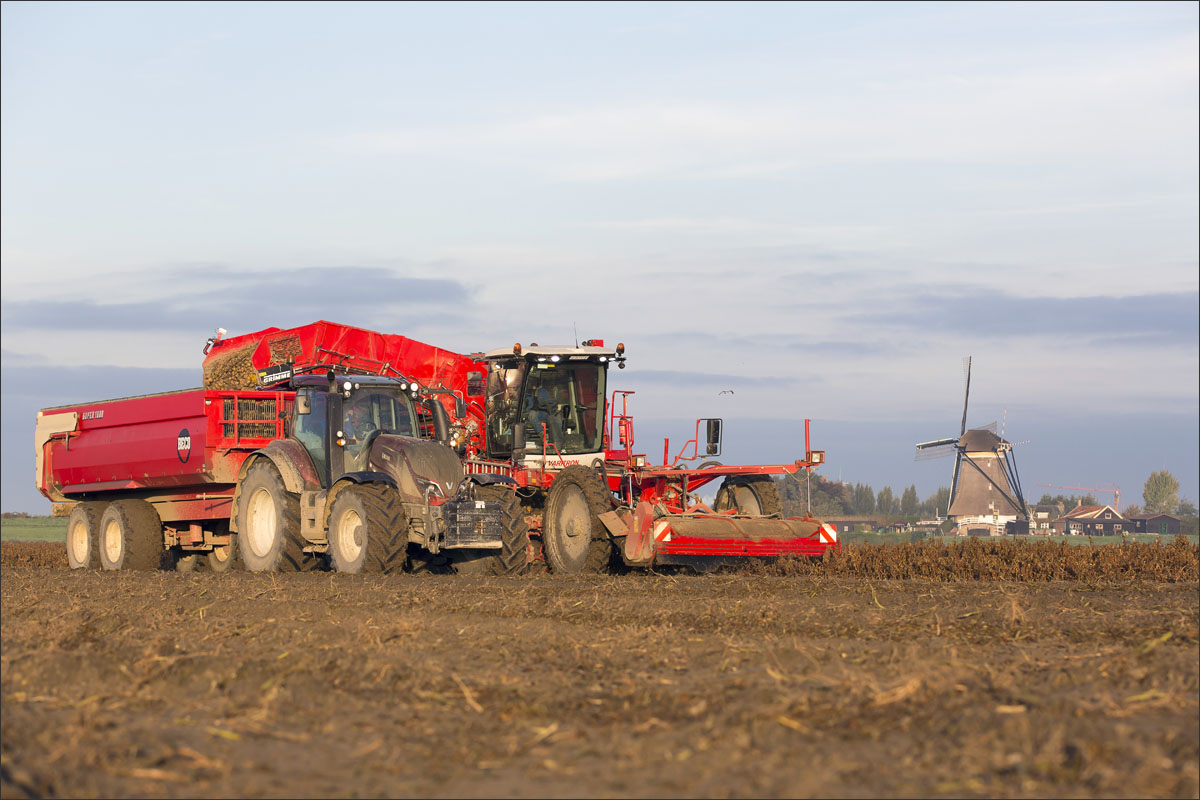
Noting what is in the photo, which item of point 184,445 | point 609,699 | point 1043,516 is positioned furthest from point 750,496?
point 1043,516

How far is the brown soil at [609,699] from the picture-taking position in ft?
17.0

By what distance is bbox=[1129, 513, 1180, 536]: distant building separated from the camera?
63.2m

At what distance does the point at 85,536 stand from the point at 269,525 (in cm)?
595

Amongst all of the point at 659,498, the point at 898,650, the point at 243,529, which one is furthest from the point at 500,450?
the point at 898,650

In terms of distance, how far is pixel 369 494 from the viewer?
49.1ft

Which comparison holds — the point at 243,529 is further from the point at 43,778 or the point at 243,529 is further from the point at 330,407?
the point at 43,778

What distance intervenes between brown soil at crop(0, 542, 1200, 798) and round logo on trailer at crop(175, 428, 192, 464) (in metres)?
6.49

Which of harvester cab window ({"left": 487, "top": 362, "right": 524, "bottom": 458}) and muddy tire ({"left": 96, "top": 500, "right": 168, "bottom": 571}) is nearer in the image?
harvester cab window ({"left": 487, "top": 362, "right": 524, "bottom": 458})

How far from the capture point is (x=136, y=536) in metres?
→ 19.5

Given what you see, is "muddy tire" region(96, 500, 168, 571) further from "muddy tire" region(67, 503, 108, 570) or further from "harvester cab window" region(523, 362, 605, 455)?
"harvester cab window" region(523, 362, 605, 455)

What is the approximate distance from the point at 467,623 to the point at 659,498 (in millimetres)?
8203

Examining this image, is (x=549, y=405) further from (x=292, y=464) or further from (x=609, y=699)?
(x=609, y=699)

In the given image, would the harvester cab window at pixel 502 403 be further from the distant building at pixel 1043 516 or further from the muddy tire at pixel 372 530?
the distant building at pixel 1043 516

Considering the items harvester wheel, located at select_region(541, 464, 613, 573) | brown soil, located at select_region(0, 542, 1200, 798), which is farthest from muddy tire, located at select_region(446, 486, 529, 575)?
brown soil, located at select_region(0, 542, 1200, 798)
